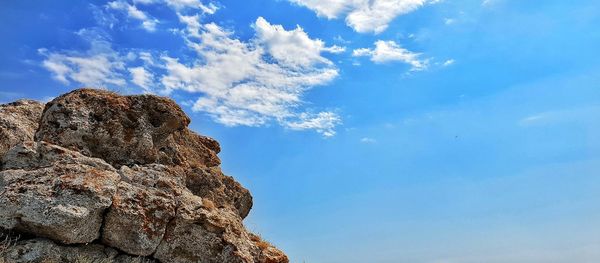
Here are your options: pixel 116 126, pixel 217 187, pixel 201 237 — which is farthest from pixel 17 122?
pixel 201 237

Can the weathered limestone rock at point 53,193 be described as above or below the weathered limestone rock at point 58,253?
above

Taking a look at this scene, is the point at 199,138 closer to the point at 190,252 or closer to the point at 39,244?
the point at 190,252

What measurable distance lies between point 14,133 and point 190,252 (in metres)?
5.65

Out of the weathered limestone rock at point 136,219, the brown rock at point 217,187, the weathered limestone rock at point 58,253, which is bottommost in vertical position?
the weathered limestone rock at point 58,253

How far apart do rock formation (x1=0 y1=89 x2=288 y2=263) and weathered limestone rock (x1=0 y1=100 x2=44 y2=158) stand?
4cm

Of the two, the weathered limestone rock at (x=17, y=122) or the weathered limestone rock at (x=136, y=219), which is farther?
the weathered limestone rock at (x=17, y=122)

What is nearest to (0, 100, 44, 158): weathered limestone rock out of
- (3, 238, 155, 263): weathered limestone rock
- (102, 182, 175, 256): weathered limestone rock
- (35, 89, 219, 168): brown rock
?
(35, 89, 219, 168): brown rock

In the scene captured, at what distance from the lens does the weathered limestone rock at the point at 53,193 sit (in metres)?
10.4

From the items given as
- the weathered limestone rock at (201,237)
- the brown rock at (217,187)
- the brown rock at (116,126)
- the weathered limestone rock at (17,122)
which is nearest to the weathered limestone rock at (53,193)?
the brown rock at (116,126)

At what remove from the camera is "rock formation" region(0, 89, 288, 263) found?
10.6 meters

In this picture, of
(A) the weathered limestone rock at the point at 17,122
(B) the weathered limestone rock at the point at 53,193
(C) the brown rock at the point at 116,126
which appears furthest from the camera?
(A) the weathered limestone rock at the point at 17,122

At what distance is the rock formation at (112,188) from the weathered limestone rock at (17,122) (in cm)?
4

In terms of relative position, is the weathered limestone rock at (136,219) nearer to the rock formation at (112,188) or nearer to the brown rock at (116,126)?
the rock formation at (112,188)

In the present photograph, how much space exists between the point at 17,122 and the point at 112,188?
15.0 ft
